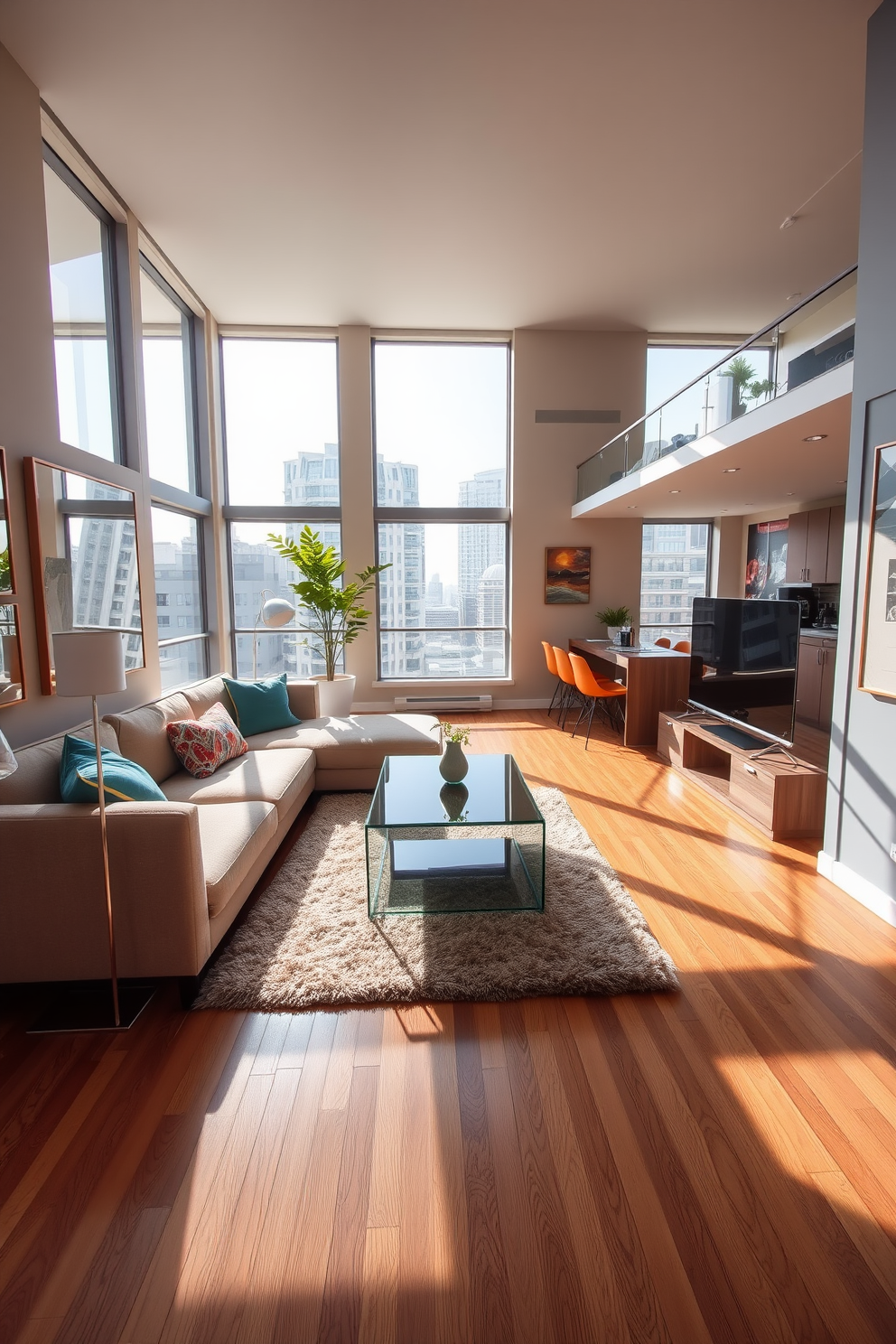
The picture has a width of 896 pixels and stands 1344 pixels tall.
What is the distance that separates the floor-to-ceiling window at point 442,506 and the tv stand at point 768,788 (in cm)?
342

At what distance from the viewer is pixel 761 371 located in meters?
3.93

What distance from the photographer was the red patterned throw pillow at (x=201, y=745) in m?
3.70

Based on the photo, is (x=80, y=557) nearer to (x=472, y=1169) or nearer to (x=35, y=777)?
(x=35, y=777)

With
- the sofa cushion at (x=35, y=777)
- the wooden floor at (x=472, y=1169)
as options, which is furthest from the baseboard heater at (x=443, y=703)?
the wooden floor at (x=472, y=1169)

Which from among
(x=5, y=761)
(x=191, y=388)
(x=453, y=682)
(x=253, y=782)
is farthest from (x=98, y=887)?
(x=191, y=388)

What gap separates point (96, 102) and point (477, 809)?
454 centimetres

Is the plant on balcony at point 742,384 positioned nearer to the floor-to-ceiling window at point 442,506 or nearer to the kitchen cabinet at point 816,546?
the kitchen cabinet at point 816,546

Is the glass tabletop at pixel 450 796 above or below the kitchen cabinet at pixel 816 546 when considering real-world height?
below

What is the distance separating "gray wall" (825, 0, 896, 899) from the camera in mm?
2742

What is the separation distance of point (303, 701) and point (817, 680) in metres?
4.88

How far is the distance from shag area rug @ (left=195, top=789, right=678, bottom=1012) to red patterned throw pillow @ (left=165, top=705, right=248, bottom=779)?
854 millimetres

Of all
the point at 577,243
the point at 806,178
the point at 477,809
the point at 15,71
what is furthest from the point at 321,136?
the point at 477,809

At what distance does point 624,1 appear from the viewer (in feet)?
10.2

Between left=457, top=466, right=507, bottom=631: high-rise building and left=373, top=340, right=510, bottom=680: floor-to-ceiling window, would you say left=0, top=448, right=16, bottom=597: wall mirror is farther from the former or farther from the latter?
left=457, top=466, right=507, bottom=631: high-rise building
